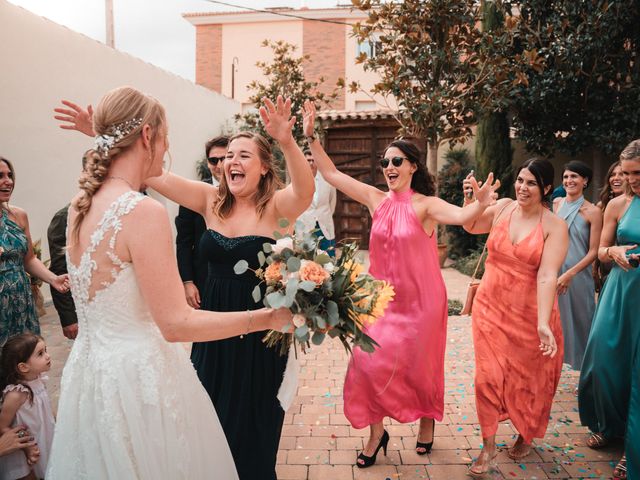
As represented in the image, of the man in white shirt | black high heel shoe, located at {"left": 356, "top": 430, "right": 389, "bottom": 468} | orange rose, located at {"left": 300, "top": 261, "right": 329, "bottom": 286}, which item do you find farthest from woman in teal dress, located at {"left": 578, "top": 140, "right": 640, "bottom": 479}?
the man in white shirt

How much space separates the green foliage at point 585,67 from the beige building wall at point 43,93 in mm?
7961

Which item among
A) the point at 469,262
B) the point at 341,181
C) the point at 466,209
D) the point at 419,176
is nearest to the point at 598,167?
the point at 469,262

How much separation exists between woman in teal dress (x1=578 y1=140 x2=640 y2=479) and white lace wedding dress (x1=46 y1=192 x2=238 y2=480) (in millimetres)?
2965

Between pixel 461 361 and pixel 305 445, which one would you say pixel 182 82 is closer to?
pixel 461 361

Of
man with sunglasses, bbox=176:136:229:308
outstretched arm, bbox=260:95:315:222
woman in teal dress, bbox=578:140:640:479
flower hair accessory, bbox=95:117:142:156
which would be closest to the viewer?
flower hair accessory, bbox=95:117:142:156

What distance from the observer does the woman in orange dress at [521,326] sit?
357 cm

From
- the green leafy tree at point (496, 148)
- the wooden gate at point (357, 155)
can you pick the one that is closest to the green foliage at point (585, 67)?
the green leafy tree at point (496, 148)

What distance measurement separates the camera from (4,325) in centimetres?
341

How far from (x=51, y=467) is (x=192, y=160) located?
12.7 metres

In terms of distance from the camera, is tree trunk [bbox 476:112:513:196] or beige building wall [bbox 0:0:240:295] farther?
tree trunk [bbox 476:112:513:196]

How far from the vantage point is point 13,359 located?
3.14 meters

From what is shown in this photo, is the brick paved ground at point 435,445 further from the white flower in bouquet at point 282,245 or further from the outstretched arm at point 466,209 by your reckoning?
the white flower in bouquet at point 282,245

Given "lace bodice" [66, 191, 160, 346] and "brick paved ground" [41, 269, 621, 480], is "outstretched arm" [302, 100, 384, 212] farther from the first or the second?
"lace bodice" [66, 191, 160, 346]

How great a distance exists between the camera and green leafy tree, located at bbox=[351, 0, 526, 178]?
879 centimetres
